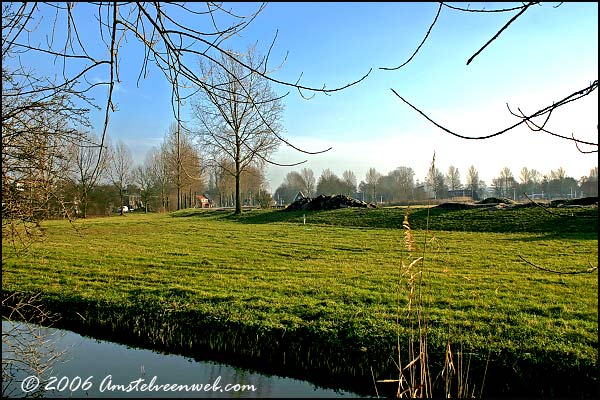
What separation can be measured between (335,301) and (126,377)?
113 inches

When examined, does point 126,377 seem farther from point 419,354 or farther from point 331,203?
point 331,203

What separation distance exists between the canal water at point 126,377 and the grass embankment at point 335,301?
30cm

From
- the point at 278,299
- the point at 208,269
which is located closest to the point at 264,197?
the point at 208,269

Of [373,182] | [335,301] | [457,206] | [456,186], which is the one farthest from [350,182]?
[335,301]

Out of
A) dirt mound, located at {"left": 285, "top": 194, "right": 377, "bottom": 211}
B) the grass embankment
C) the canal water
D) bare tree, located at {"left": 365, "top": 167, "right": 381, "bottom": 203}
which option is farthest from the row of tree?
the canal water

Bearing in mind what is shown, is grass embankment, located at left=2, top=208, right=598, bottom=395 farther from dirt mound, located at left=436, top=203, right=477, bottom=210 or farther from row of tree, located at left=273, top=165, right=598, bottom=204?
row of tree, located at left=273, top=165, right=598, bottom=204

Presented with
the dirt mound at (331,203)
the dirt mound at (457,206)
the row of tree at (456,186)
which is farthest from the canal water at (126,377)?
the row of tree at (456,186)

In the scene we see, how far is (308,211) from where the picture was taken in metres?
23.8

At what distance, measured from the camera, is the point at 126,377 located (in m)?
4.61

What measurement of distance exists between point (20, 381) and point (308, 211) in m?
19.7

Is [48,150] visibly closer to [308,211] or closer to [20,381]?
[20,381]

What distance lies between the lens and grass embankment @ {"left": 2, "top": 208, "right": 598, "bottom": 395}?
4.43 meters

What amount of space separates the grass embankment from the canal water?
296 mm

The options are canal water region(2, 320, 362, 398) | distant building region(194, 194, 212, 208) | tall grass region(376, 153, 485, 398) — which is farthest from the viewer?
distant building region(194, 194, 212, 208)
